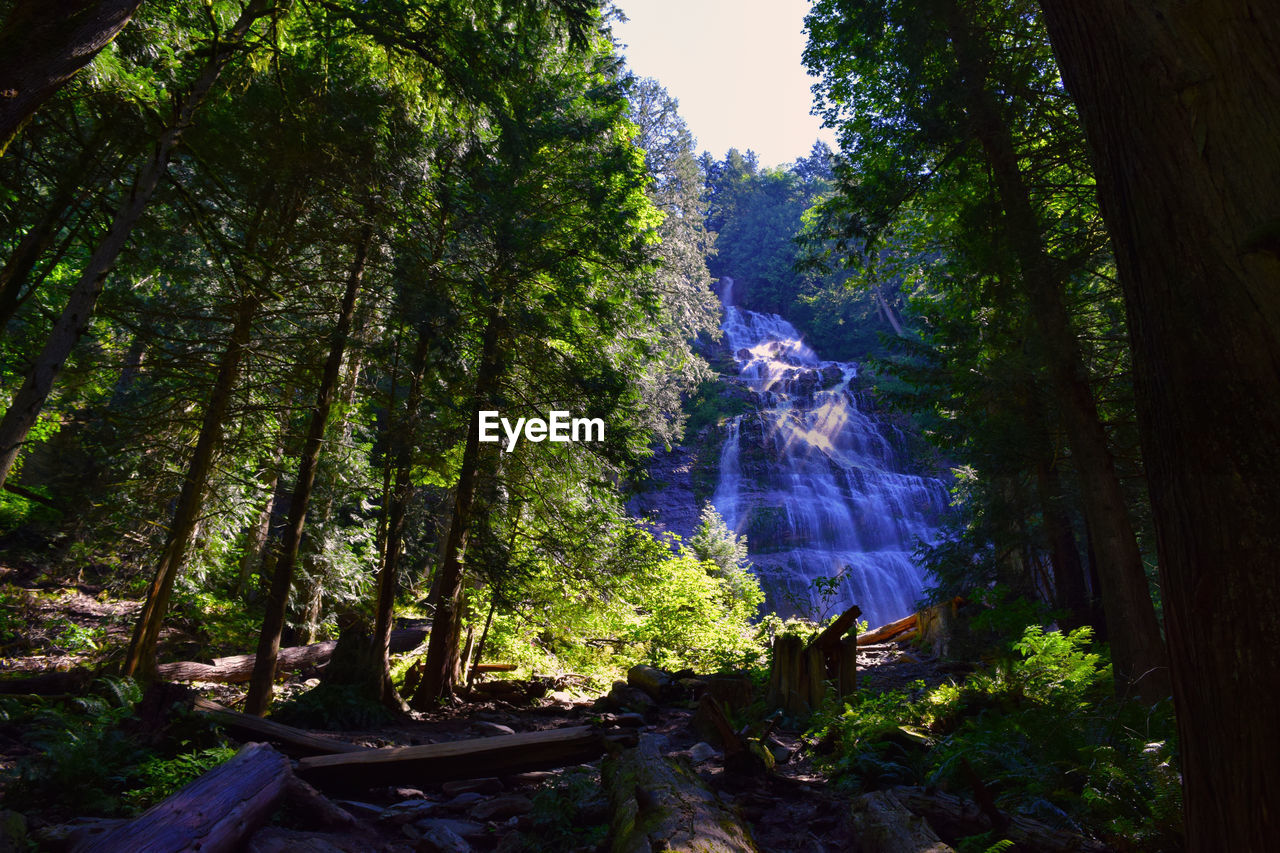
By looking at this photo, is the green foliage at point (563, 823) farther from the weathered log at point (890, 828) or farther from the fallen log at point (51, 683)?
the fallen log at point (51, 683)

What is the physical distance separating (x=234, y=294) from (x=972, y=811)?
721 cm

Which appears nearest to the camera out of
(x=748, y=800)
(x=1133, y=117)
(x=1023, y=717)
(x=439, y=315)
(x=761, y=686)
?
(x=1133, y=117)

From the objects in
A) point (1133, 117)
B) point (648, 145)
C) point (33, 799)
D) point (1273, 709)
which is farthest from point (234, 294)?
point (648, 145)

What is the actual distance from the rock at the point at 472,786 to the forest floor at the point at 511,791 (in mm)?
12

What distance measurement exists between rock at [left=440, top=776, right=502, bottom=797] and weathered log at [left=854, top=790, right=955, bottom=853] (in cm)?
286

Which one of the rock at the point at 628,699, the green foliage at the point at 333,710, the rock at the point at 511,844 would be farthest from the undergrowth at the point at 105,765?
the rock at the point at 628,699

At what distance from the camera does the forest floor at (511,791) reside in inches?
148

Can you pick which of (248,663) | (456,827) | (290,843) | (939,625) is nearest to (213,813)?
(290,843)

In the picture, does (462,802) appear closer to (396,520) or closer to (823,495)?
(396,520)

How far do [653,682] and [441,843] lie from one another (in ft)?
20.7

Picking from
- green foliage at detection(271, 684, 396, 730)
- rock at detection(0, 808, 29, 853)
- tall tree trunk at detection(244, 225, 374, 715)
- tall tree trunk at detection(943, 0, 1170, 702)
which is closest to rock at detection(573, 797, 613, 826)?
rock at detection(0, 808, 29, 853)

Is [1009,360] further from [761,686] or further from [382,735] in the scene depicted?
[382,735]

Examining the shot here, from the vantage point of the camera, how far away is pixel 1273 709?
5.92 feet

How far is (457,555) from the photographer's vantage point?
8.76 metres
